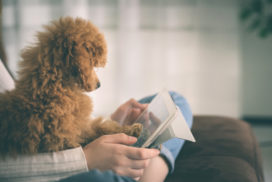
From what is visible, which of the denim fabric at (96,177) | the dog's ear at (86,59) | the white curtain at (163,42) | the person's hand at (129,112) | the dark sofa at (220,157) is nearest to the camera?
the denim fabric at (96,177)

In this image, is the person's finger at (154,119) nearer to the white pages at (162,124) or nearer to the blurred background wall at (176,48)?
the white pages at (162,124)

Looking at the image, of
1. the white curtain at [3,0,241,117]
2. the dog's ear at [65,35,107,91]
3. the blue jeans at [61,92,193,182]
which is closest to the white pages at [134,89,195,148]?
the blue jeans at [61,92,193,182]

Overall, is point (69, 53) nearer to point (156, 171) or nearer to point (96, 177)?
point (96, 177)

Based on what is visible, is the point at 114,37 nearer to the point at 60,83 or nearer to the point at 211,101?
the point at 211,101

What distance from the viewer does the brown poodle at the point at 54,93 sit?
2.04 ft

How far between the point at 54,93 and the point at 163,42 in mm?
2396

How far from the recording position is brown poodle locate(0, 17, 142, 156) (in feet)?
2.04

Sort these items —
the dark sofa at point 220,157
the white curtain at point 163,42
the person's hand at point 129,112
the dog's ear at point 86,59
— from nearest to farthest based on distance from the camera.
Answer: the dog's ear at point 86,59, the dark sofa at point 220,157, the person's hand at point 129,112, the white curtain at point 163,42

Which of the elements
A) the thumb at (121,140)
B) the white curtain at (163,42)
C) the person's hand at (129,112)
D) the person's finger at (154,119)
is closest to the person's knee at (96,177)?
the thumb at (121,140)

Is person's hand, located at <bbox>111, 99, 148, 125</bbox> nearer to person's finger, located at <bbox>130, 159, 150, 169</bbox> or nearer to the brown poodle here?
the brown poodle

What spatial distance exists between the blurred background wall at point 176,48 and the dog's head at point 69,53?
2.28 metres

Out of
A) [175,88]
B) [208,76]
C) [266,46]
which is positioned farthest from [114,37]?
[266,46]

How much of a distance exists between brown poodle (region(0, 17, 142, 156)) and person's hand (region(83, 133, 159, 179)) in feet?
0.23

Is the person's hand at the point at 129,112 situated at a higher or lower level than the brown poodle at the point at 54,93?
lower
